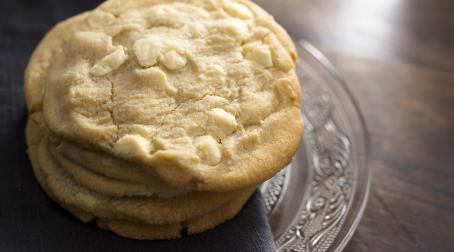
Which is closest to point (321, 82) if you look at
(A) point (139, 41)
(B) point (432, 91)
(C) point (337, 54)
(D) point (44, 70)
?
(C) point (337, 54)

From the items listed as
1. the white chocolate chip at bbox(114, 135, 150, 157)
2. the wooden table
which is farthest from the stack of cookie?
the wooden table

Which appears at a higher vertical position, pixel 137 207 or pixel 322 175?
pixel 137 207

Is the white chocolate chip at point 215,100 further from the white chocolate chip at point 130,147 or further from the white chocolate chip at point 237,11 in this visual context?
the white chocolate chip at point 237,11

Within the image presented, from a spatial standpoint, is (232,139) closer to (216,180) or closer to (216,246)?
(216,180)

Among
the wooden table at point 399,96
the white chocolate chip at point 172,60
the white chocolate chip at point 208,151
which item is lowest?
the wooden table at point 399,96

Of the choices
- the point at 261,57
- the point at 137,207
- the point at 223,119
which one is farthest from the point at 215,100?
the point at 137,207

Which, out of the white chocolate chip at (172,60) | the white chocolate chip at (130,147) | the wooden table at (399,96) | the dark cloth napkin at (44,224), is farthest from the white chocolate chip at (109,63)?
the wooden table at (399,96)

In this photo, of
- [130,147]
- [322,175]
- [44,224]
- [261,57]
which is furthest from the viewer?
[322,175]

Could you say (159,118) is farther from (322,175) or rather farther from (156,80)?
(322,175)
